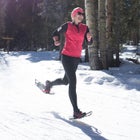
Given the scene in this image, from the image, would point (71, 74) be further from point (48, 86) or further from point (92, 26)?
point (92, 26)

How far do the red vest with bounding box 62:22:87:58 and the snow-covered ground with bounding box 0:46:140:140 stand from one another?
130cm

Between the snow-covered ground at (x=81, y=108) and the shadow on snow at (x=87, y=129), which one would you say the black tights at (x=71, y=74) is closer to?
the shadow on snow at (x=87, y=129)

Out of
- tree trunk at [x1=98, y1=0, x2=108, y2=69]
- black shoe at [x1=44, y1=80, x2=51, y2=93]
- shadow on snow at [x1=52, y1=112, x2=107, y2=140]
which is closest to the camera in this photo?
shadow on snow at [x1=52, y1=112, x2=107, y2=140]

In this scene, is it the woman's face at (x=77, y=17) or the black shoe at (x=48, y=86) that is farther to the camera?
the black shoe at (x=48, y=86)

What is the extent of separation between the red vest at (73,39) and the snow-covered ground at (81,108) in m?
1.30

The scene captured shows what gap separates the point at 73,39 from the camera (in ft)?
21.8

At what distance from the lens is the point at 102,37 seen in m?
14.3

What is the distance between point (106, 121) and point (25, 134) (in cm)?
179

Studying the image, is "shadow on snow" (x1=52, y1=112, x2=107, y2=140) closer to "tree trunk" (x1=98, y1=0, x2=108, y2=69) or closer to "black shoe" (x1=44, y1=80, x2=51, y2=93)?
"black shoe" (x1=44, y1=80, x2=51, y2=93)

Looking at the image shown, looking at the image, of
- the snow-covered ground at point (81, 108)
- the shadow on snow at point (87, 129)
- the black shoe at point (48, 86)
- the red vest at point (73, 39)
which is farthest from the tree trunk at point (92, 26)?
the shadow on snow at point (87, 129)

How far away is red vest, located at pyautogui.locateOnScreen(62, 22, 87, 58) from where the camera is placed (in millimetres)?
6583

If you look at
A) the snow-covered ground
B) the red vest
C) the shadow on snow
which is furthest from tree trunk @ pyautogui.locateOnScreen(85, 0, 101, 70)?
the shadow on snow

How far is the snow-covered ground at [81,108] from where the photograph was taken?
5543 mm

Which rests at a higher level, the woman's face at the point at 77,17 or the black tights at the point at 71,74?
the woman's face at the point at 77,17
